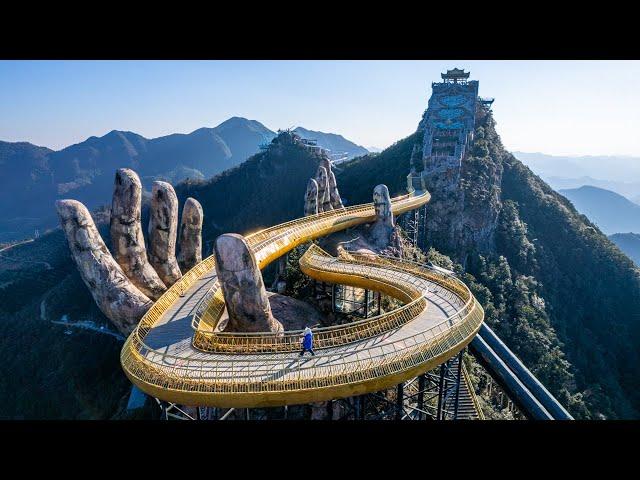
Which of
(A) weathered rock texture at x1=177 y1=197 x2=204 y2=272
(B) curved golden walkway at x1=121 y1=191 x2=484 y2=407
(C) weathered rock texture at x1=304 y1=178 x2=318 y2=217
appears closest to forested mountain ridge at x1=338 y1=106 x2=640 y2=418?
(C) weathered rock texture at x1=304 y1=178 x2=318 y2=217

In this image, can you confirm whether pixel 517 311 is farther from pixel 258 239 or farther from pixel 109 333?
pixel 109 333

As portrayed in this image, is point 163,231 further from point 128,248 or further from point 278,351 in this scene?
point 278,351

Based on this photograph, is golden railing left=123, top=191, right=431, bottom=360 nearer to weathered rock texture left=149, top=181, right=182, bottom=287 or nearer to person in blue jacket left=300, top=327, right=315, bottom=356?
weathered rock texture left=149, top=181, right=182, bottom=287

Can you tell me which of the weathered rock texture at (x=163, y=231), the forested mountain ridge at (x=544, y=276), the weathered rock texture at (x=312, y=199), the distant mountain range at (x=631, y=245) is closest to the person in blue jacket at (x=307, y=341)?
the weathered rock texture at (x=163, y=231)

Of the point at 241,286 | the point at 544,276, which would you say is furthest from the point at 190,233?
the point at 544,276

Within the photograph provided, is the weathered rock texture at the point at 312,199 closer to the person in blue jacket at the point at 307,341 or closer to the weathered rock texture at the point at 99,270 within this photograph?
the weathered rock texture at the point at 99,270
